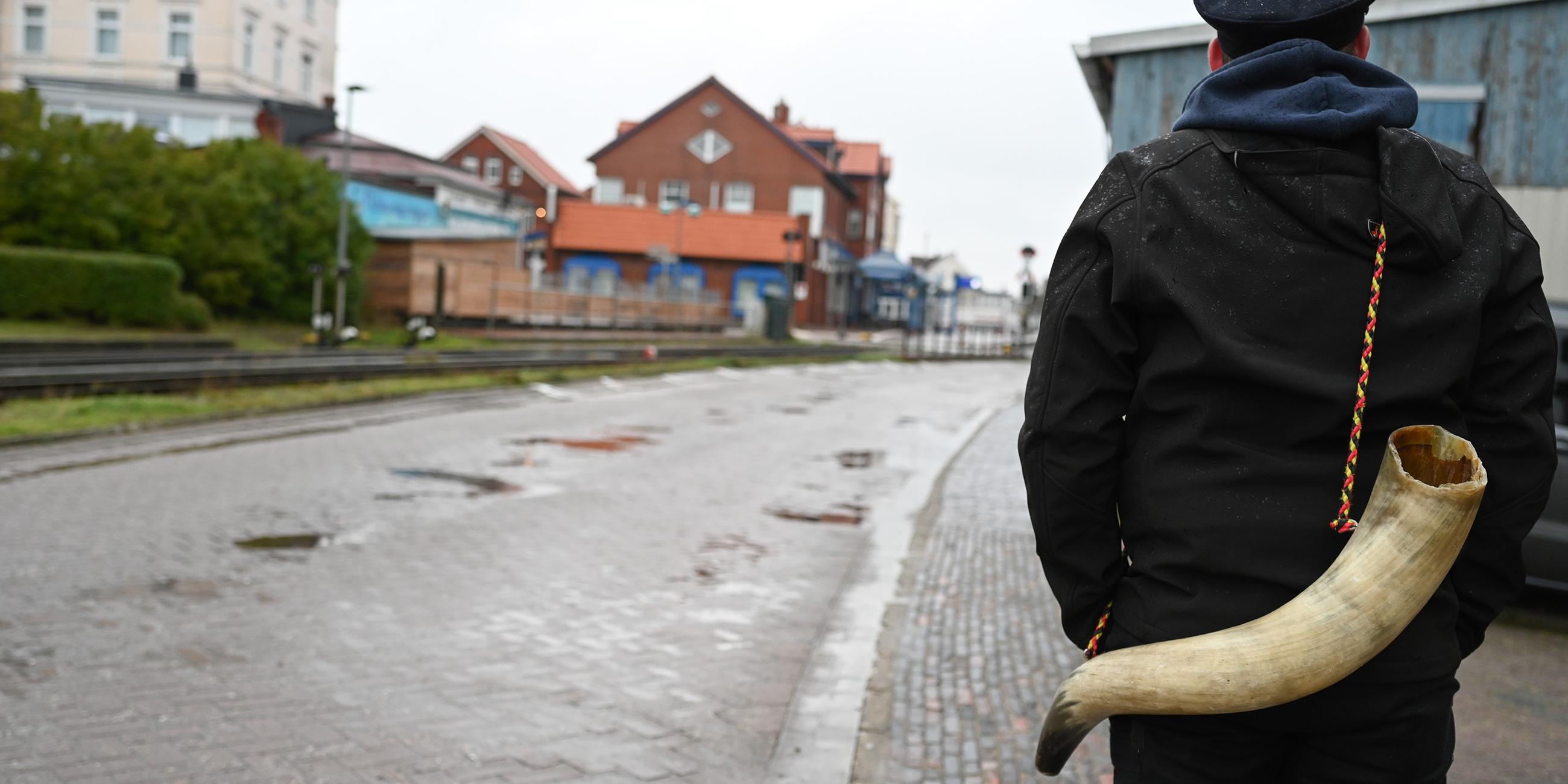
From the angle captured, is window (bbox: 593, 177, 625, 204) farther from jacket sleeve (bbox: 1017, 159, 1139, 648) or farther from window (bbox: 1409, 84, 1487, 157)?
jacket sleeve (bbox: 1017, 159, 1139, 648)

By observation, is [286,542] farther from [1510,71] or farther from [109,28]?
[109,28]

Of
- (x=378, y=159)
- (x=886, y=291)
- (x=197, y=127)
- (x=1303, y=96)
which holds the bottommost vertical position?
(x=1303, y=96)

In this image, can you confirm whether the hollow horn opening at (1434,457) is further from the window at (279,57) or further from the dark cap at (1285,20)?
the window at (279,57)

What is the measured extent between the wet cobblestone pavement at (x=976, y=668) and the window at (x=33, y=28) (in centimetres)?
5337

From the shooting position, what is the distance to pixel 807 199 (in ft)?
220

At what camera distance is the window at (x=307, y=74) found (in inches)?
2247

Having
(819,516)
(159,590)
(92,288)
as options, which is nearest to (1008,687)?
(159,590)

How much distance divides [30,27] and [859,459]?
164ft

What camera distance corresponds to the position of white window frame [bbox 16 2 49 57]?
2012 inches

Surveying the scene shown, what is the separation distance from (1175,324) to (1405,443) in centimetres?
37

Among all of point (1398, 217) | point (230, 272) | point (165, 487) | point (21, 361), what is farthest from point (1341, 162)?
point (230, 272)

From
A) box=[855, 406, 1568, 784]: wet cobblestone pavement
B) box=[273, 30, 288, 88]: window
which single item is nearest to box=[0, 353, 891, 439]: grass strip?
box=[855, 406, 1568, 784]: wet cobblestone pavement

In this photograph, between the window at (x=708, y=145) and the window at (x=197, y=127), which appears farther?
the window at (x=708, y=145)

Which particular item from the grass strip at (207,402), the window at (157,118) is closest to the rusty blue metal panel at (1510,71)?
the grass strip at (207,402)
